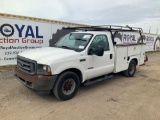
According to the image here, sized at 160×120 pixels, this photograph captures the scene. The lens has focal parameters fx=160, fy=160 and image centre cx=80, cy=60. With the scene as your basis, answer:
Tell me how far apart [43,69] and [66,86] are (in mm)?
914

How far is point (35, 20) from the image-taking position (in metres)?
8.91

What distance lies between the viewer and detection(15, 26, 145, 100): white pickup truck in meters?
4.17

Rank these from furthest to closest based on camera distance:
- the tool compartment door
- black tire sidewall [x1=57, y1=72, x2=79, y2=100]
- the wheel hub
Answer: the tool compartment door
the wheel hub
black tire sidewall [x1=57, y1=72, x2=79, y2=100]

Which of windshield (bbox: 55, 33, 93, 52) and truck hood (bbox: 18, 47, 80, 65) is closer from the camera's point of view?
truck hood (bbox: 18, 47, 80, 65)

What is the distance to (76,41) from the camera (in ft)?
17.7

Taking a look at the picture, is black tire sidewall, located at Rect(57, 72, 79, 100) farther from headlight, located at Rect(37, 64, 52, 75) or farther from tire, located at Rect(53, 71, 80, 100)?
headlight, located at Rect(37, 64, 52, 75)

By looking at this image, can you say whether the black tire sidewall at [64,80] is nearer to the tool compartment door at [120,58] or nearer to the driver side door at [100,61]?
the driver side door at [100,61]

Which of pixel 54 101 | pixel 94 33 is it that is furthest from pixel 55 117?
pixel 94 33

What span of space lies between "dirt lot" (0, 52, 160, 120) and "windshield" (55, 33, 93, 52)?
1.53m

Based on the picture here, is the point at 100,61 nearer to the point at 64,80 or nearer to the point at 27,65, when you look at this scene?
the point at 64,80

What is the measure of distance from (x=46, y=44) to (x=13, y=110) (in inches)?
242

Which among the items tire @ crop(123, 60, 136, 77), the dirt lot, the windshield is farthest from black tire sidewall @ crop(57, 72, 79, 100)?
tire @ crop(123, 60, 136, 77)

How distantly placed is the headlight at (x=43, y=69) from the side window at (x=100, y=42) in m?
1.76

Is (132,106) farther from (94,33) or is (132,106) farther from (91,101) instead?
(94,33)
